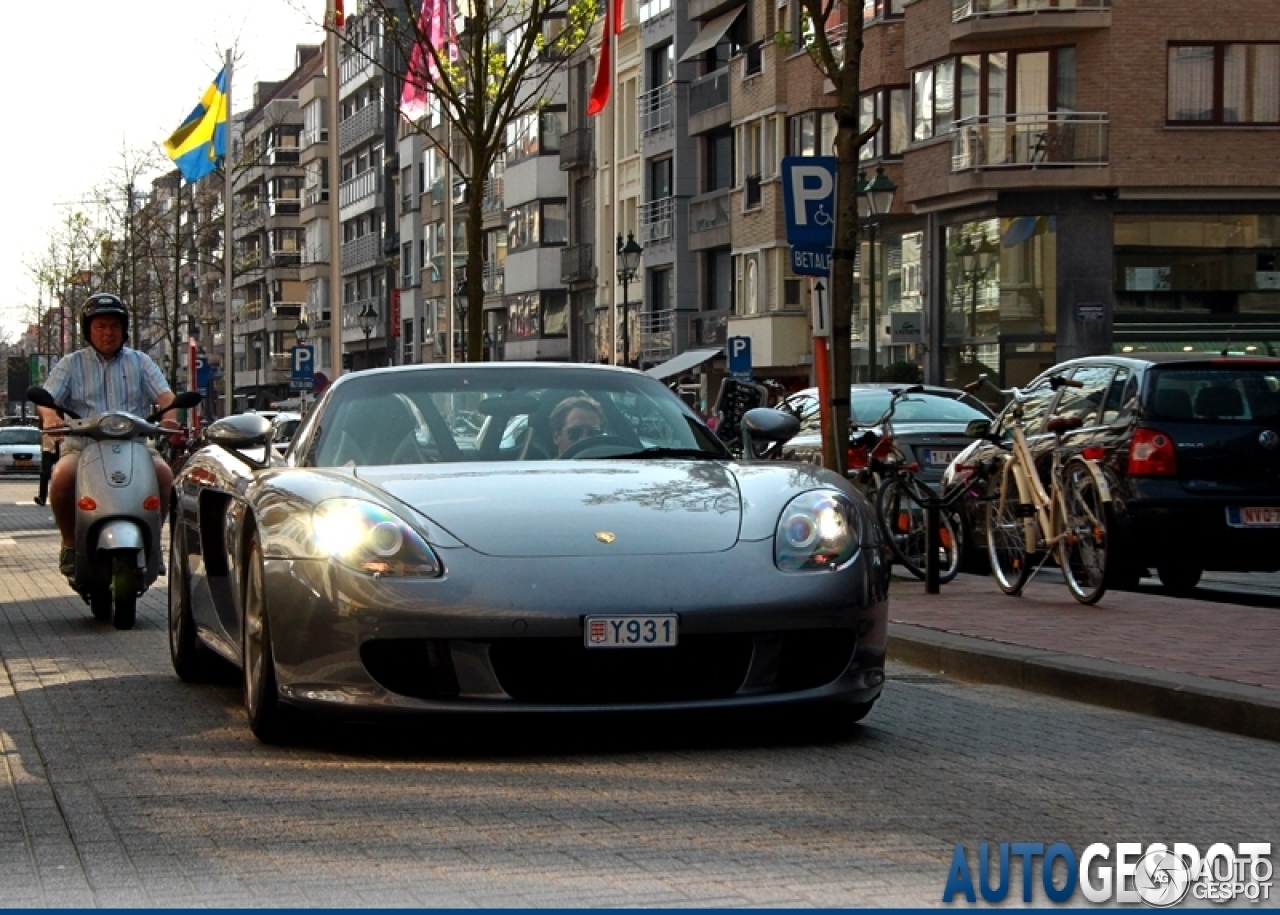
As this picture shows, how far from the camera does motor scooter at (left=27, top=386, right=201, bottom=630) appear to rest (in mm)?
12648

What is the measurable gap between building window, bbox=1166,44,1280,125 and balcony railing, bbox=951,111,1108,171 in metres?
1.54

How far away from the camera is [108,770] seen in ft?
23.6

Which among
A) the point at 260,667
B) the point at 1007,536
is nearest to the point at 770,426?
the point at 260,667

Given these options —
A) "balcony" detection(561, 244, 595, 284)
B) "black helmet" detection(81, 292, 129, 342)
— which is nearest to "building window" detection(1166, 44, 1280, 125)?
"balcony" detection(561, 244, 595, 284)

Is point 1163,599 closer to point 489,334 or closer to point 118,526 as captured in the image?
point 118,526

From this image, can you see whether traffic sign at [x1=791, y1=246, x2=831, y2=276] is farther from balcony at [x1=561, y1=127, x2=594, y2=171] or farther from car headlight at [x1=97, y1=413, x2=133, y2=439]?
balcony at [x1=561, y1=127, x2=594, y2=171]

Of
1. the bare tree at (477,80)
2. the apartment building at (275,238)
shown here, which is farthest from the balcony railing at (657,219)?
the apartment building at (275,238)

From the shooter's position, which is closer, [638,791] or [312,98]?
[638,791]

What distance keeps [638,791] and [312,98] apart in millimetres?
122959

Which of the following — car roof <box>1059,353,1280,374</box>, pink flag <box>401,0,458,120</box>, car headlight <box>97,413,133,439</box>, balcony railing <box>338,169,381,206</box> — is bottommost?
car headlight <box>97,413,133,439</box>

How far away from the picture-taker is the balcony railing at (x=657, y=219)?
6862 cm

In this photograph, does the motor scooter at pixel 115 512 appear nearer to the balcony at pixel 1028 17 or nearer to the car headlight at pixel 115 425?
the car headlight at pixel 115 425

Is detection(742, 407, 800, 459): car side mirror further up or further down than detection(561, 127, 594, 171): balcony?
further down

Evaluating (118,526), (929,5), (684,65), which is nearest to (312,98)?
(684,65)
